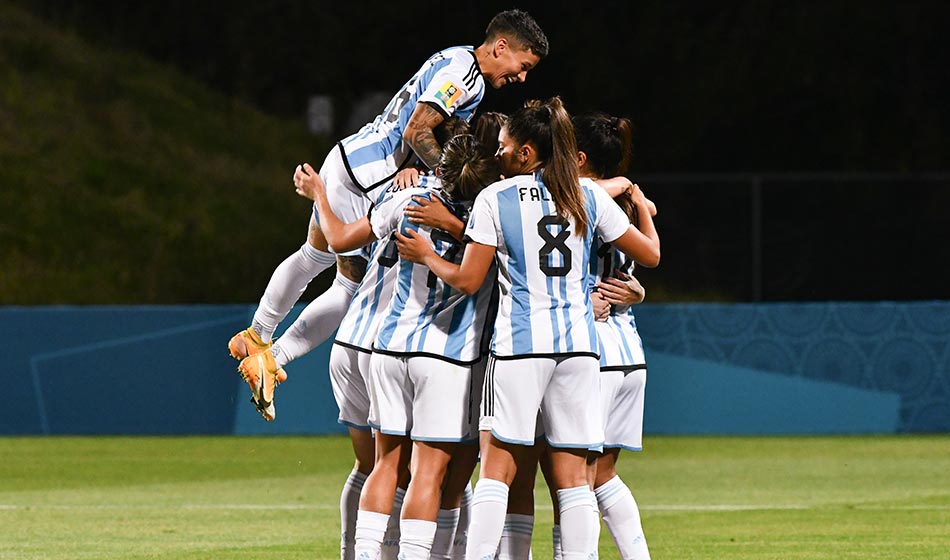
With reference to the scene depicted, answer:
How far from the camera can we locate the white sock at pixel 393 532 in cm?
639

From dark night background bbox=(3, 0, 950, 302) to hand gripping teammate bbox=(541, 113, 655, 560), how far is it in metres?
19.5

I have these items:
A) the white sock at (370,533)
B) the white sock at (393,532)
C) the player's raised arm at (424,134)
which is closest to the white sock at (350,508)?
the white sock at (393,532)

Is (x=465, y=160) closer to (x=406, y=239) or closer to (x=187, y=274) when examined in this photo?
(x=406, y=239)

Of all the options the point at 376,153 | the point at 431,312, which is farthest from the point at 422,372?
the point at 376,153

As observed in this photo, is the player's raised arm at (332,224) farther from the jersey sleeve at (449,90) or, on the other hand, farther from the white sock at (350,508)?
the white sock at (350,508)

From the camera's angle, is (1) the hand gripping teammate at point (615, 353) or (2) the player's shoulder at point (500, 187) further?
(1) the hand gripping teammate at point (615, 353)

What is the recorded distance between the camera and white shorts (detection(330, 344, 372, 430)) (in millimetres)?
6430

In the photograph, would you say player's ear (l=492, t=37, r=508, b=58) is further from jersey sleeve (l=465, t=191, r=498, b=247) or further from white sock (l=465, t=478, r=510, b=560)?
white sock (l=465, t=478, r=510, b=560)

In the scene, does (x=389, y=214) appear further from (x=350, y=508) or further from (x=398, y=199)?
(x=350, y=508)

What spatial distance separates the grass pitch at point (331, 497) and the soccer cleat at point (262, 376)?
1.25 m

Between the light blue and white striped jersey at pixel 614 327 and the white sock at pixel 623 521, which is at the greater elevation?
the light blue and white striped jersey at pixel 614 327

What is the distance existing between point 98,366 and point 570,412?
10.3 meters

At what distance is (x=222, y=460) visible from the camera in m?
13.5

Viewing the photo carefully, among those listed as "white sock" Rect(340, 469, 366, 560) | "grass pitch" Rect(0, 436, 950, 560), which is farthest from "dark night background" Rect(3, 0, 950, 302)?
"white sock" Rect(340, 469, 366, 560)
